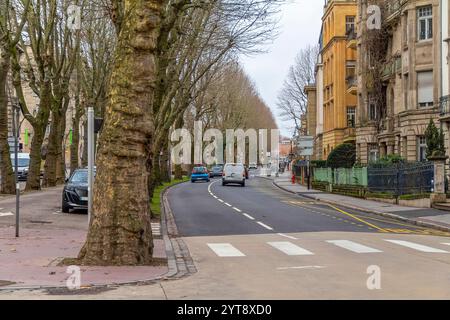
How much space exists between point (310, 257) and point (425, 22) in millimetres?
31840

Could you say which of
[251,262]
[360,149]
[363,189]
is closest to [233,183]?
[360,149]

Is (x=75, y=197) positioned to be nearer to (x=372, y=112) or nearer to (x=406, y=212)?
(x=406, y=212)

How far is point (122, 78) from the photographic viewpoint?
484 inches

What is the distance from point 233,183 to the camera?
56750 millimetres

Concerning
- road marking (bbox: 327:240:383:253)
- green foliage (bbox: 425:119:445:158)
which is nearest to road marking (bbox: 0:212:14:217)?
road marking (bbox: 327:240:383:253)

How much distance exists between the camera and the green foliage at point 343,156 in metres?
56.9

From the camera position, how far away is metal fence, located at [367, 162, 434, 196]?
30266 mm

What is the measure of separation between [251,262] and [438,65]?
102 feet

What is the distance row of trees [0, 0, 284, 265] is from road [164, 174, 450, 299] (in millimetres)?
1842

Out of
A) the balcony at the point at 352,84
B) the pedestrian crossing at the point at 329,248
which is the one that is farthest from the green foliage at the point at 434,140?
the balcony at the point at 352,84

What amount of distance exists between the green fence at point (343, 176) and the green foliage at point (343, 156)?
5.04m

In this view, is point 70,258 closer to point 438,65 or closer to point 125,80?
point 125,80

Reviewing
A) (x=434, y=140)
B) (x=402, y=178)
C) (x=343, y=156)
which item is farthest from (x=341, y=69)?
(x=402, y=178)

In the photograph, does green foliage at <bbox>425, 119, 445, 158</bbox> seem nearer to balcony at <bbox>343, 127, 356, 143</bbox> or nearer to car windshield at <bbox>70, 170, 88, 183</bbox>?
car windshield at <bbox>70, 170, 88, 183</bbox>
